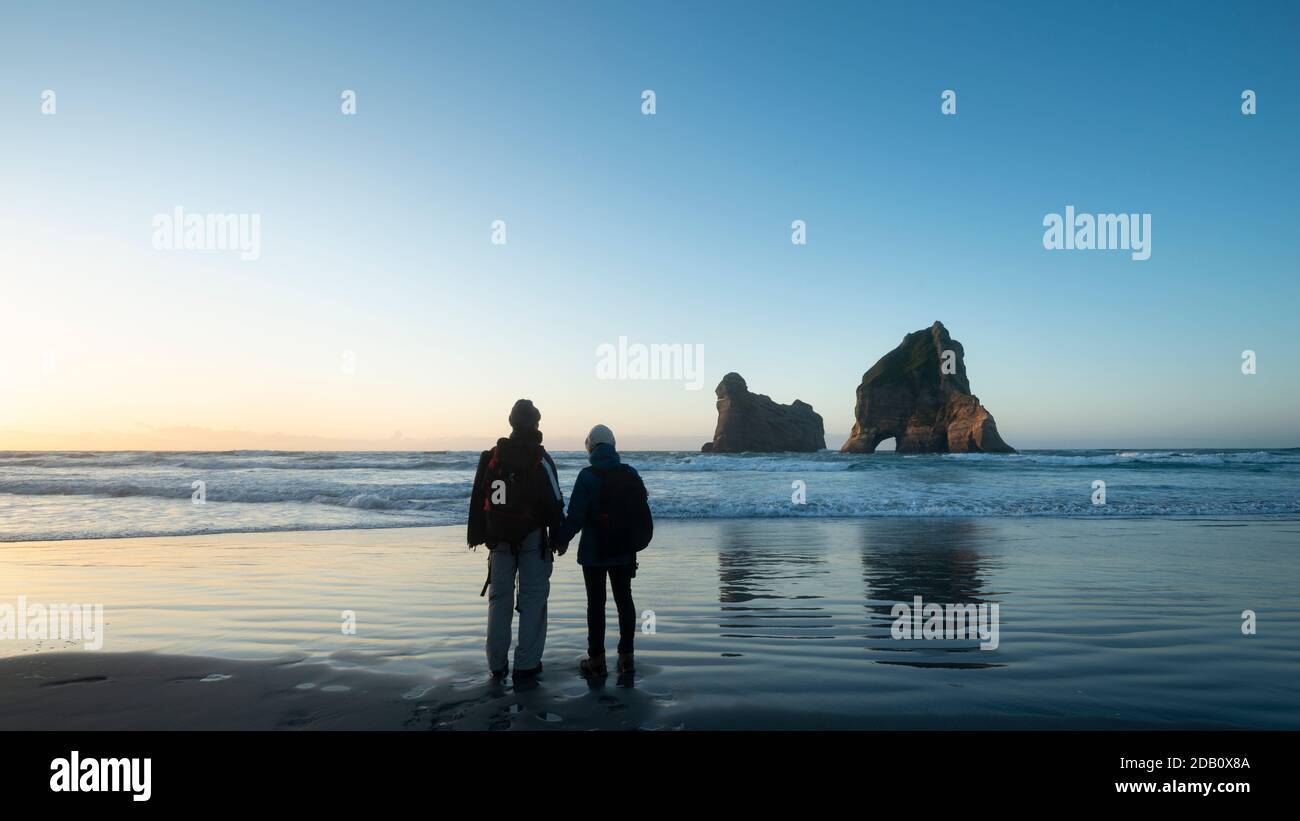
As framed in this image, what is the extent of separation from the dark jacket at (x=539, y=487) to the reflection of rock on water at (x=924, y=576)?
3241mm

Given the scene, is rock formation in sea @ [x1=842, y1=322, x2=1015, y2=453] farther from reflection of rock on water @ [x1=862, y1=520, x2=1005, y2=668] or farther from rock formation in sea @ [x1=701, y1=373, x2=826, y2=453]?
reflection of rock on water @ [x1=862, y1=520, x2=1005, y2=668]

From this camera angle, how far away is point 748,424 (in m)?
97.4

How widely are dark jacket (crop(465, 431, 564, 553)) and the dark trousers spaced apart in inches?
21.4

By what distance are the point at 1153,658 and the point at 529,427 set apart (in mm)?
6064

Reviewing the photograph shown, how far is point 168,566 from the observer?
1197 centimetres

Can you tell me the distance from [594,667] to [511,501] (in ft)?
5.19

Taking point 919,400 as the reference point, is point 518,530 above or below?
below

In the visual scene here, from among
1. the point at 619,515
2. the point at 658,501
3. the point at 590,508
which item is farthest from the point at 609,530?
the point at 658,501

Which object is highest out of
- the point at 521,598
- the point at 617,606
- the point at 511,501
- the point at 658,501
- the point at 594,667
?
the point at 511,501

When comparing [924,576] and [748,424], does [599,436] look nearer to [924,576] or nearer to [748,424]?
[924,576]

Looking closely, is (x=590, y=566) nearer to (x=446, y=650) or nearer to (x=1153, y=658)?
(x=446, y=650)

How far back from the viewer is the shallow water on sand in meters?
4.93

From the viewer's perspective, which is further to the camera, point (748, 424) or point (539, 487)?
point (748, 424)
